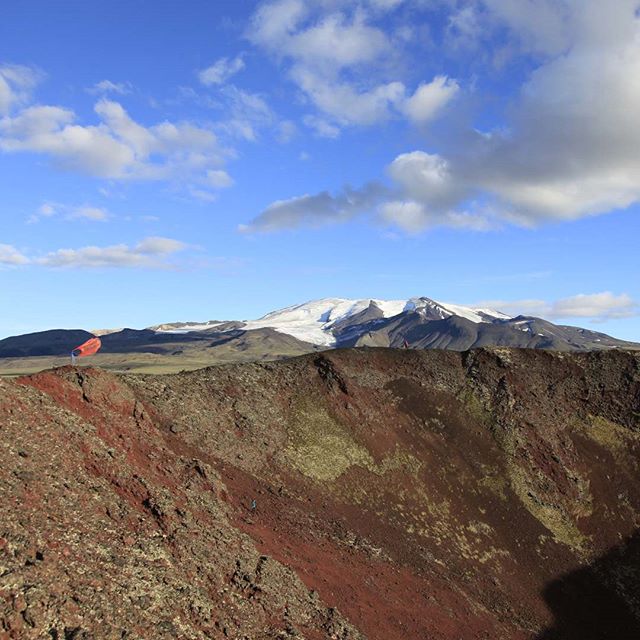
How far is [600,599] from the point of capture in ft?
152

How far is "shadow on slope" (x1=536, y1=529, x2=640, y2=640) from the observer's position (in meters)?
42.8

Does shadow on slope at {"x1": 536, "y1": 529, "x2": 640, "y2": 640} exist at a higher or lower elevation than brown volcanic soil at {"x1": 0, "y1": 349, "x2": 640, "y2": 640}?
lower

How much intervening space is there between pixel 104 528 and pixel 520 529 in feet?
125

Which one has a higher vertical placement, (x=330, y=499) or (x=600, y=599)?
(x=330, y=499)

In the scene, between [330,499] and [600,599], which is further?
[600,599]

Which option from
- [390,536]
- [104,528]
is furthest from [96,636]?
[390,536]

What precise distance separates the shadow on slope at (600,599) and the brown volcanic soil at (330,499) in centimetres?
17

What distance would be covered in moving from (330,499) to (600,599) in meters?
23.7

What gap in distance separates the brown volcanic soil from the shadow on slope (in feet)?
0.57

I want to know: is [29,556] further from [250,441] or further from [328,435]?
[328,435]

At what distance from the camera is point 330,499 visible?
4588cm

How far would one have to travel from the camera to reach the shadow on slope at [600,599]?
42.8m

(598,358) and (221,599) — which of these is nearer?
(221,599)

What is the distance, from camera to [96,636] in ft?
65.9
